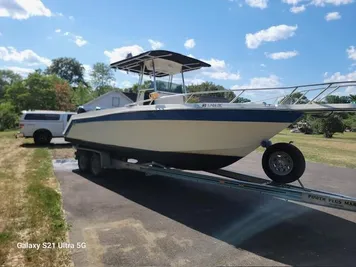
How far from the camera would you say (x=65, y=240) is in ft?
12.4

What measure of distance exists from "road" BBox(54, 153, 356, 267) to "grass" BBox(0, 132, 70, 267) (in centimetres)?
22

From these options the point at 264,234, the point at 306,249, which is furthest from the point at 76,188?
the point at 306,249

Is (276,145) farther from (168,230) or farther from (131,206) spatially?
(131,206)

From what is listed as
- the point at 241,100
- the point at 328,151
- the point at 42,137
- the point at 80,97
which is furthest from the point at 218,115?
the point at 80,97

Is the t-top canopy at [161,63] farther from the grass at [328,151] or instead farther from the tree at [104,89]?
the tree at [104,89]

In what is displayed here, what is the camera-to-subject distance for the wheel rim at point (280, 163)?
14.5 ft

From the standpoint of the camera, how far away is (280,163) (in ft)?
14.8

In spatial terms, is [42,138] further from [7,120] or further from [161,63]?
[7,120]

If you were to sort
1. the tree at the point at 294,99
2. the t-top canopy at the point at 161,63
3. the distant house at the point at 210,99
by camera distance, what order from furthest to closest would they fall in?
1. the t-top canopy at the point at 161,63
2. the distant house at the point at 210,99
3. the tree at the point at 294,99

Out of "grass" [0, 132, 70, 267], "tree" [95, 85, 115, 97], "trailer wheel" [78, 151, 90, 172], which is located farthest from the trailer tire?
"tree" [95, 85, 115, 97]

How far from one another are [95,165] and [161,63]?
3.14 m

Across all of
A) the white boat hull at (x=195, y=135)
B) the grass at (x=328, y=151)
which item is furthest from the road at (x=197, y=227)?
the grass at (x=328, y=151)

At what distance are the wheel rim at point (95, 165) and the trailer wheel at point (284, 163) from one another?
4518mm

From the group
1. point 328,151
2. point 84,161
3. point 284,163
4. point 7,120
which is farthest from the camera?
point 7,120
